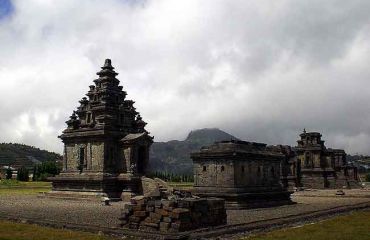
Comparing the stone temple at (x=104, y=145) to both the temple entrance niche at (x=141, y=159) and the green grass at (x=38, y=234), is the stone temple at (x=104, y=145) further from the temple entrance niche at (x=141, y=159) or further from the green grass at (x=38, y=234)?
the green grass at (x=38, y=234)

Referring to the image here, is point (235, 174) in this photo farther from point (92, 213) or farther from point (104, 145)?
point (104, 145)

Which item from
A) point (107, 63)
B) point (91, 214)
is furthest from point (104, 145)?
Result: point (91, 214)

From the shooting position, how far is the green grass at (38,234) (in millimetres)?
17500

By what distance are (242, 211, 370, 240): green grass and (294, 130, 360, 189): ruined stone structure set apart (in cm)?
5531

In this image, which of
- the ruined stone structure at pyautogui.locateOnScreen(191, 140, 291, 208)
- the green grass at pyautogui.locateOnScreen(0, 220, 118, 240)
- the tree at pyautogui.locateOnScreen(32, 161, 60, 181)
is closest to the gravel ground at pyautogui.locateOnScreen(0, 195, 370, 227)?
the ruined stone structure at pyautogui.locateOnScreen(191, 140, 291, 208)

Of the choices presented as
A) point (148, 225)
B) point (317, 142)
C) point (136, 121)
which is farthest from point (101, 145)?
point (317, 142)

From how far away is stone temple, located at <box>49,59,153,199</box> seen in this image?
45031 millimetres

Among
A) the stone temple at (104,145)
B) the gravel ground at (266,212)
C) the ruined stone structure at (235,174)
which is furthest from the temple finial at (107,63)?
the gravel ground at (266,212)

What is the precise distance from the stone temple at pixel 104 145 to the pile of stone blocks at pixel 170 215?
23.3 meters

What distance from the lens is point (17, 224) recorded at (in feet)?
72.1

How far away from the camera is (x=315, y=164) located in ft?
258

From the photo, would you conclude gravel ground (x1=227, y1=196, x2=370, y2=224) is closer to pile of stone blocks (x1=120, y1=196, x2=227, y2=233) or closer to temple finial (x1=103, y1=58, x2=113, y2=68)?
pile of stone blocks (x1=120, y1=196, x2=227, y2=233)

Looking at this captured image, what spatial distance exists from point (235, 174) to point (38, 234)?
18.7m

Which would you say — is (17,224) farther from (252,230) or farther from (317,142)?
(317,142)
